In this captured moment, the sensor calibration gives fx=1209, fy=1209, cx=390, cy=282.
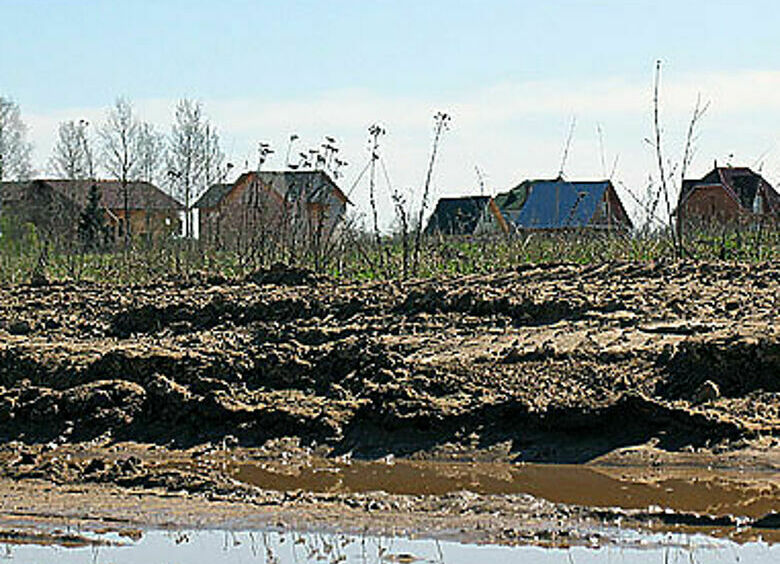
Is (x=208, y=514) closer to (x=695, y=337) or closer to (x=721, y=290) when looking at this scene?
(x=695, y=337)

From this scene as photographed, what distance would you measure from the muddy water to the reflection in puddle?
A: 797 mm

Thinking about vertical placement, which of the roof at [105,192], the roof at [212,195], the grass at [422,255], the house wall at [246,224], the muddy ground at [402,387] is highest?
the roof at [105,192]

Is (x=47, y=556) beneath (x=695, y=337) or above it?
beneath

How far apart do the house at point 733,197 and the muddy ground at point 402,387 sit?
5.65 meters

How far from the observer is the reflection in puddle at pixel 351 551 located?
5895 millimetres

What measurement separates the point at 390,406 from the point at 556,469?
1.42 m

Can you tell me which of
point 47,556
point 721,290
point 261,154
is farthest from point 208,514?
point 261,154

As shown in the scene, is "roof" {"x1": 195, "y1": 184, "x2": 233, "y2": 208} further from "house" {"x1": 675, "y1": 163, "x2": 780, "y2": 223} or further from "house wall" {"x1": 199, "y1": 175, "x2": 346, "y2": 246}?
"house" {"x1": 675, "y1": 163, "x2": 780, "y2": 223}

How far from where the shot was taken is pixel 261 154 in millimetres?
19203

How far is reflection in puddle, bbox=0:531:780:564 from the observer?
19.3ft

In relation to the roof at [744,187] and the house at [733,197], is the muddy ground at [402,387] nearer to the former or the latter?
the house at [733,197]

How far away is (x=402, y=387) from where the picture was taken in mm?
9000

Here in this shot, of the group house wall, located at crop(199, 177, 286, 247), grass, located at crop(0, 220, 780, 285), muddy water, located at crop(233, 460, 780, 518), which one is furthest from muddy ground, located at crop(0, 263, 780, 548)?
house wall, located at crop(199, 177, 286, 247)

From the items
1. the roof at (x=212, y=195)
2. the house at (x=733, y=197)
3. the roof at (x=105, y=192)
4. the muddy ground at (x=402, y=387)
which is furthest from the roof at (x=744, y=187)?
the roof at (x=105, y=192)
